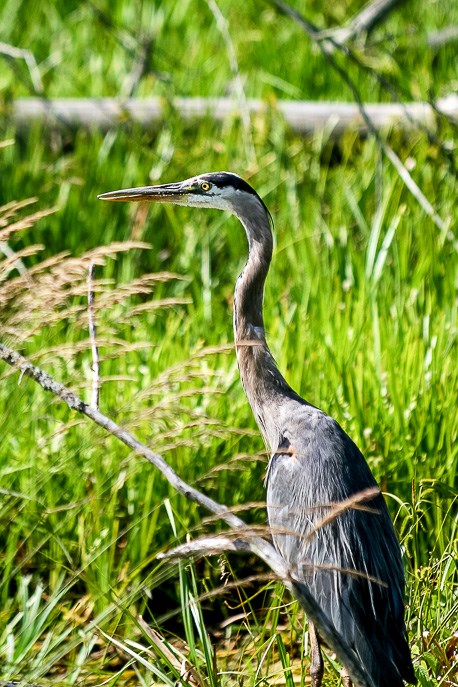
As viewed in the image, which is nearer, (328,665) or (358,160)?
(328,665)

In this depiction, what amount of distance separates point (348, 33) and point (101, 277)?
5.78 feet

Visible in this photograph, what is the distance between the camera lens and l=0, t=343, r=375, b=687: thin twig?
4.82ft

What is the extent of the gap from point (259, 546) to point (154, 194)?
131 cm

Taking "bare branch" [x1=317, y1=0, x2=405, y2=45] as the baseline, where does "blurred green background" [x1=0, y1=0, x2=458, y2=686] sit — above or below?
below

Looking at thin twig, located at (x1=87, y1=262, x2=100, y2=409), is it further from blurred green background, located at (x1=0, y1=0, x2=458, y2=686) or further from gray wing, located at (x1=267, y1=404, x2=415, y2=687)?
gray wing, located at (x1=267, y1=404, x2=415, y2=687)

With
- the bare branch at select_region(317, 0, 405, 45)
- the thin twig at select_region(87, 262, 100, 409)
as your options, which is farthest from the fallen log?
the thin twig at select_region(87, 262, 100, 409)

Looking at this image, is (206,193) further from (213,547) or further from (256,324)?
(213,547)

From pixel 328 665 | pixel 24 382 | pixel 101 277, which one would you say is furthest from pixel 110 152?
pixel 328 665

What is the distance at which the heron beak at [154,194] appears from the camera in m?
2.61

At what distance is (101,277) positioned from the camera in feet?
12.8

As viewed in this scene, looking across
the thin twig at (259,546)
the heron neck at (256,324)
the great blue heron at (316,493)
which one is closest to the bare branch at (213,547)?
the thin twig at (259,546)

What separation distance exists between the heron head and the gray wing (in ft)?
1.86

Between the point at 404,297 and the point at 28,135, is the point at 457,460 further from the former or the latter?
the point at 28,135

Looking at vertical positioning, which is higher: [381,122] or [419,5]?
[419,5]
